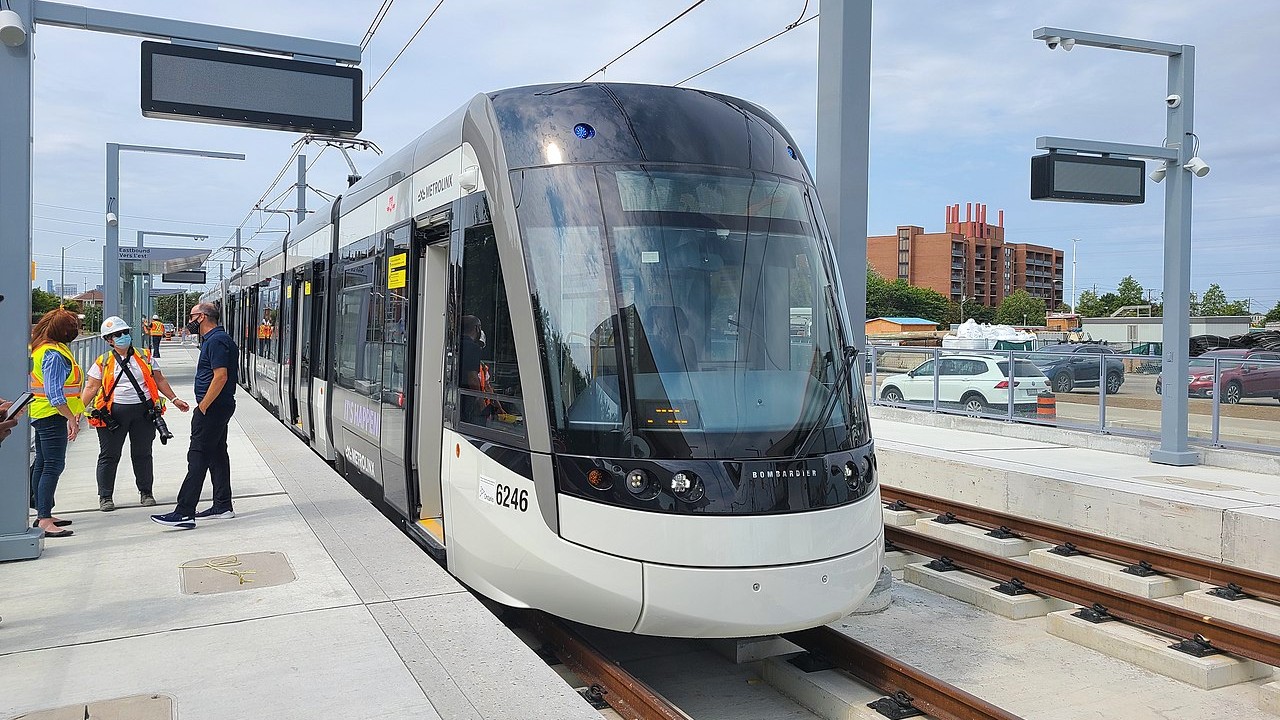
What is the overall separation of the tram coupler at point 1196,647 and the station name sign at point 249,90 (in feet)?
23.9

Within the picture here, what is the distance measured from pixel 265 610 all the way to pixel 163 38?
15.9 feet

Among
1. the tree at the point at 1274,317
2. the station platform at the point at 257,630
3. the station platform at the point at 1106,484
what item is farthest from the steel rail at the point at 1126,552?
the tree at the point at 1274,317

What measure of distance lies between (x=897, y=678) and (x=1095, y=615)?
8.21ft

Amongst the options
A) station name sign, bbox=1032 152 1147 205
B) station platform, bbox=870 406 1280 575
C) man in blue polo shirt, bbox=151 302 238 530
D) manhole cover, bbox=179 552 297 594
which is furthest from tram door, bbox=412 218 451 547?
station name sign, bbox=1032 152 1147 205

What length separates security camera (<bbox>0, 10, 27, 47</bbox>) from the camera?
258 inches

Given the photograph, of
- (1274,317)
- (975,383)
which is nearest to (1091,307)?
(1274,317)

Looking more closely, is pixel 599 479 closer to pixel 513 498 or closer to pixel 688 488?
pixel 688 488

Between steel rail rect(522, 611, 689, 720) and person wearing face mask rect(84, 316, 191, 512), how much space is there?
4141 mm

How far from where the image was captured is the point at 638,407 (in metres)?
5.26

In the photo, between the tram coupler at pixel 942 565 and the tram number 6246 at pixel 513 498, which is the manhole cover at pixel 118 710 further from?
the tram coupler at pixel 942 565

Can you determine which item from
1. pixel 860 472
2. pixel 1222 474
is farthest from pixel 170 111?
pixel 1222 474

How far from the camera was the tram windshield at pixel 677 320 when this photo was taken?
5.27 m

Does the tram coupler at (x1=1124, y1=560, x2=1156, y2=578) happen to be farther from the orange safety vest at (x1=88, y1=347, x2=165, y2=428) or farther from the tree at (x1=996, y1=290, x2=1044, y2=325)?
the tree at (x1=996, y1=290, x2=1044, y2=325)

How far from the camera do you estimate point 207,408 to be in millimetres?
7984
